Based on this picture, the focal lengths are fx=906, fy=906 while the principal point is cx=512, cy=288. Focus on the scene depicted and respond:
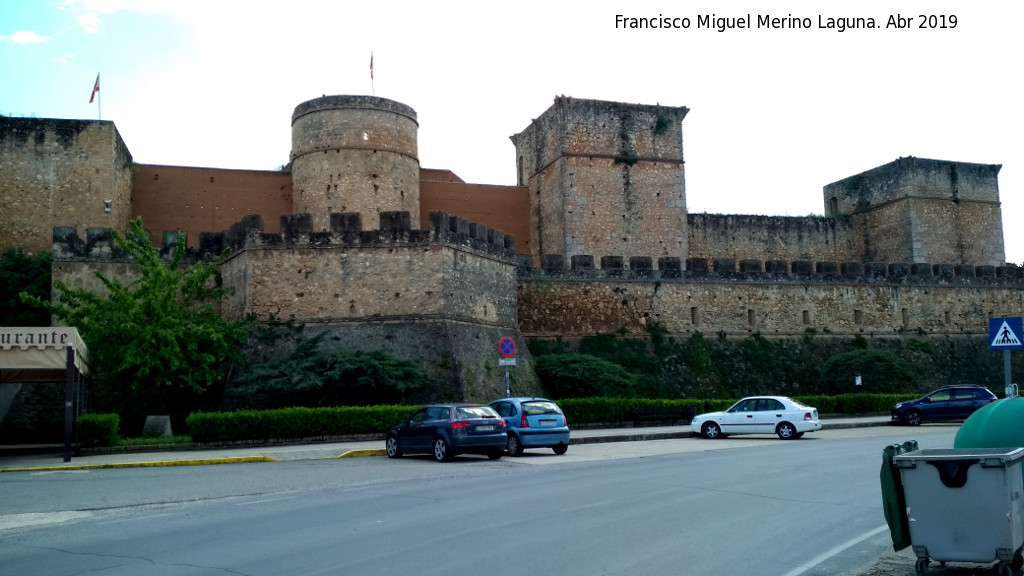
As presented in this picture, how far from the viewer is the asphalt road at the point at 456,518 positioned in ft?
26.9

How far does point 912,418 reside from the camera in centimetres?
2695

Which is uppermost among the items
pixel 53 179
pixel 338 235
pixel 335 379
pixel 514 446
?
pixel 53 179

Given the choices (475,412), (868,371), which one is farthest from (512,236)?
(868,371)

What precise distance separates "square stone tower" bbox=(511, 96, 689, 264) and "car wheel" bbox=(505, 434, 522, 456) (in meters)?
18.0

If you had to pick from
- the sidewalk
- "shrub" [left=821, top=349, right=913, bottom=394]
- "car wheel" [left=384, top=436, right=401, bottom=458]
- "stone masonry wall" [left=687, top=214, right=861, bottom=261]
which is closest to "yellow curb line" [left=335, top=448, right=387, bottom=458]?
the sidewalk

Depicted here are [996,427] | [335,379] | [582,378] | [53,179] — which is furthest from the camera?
[53,179]

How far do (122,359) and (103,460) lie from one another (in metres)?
5.03

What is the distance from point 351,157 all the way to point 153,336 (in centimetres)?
1192

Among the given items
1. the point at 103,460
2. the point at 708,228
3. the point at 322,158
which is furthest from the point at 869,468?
the point at 708,228

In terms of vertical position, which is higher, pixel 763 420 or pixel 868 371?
pixel 868 371

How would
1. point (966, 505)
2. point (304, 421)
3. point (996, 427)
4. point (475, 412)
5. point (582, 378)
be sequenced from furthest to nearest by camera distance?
point (582, 378)
point (304, 421)
point (475, 412)
point (996, 427)
point (966, 505)

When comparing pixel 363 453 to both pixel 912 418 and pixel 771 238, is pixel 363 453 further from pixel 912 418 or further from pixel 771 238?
pixel 771 238

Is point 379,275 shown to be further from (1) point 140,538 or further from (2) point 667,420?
(1) point 140,538

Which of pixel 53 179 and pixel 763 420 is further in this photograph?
pixel 53 179
